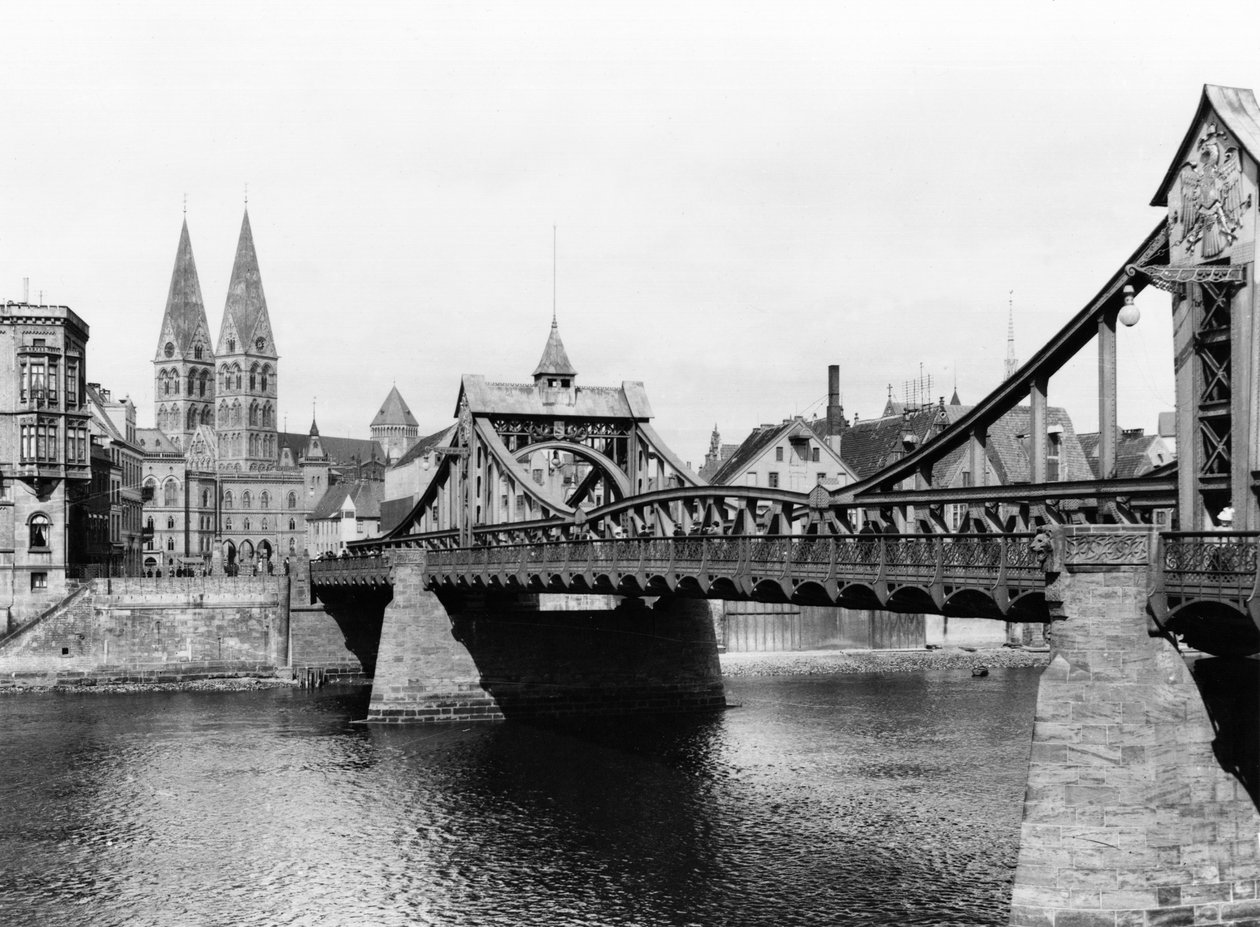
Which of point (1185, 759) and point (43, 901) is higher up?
point (1185, 759)

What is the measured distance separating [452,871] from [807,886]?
938 cm

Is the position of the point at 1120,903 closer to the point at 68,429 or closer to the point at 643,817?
the point at 643,817

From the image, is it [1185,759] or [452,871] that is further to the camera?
[452,871]

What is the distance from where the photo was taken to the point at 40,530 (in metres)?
83.3

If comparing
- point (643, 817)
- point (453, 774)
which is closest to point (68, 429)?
point (453, 774)

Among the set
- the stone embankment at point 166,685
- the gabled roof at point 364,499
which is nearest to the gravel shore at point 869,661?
the stone embankment at point 166,685

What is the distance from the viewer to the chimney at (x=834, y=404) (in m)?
99.4

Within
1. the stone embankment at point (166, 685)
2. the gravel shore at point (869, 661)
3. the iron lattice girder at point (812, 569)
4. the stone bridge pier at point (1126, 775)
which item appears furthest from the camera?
the gravel shore at point (869, 661)

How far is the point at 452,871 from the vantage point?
3884 cm

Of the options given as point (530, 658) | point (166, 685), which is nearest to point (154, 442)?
point (166, 685)

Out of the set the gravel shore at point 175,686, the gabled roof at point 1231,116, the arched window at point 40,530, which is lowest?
the gravel shore at point 175,686

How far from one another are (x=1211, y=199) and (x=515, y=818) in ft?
87.6

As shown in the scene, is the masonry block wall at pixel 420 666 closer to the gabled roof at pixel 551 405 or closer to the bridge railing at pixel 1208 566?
the gabled roof at pixel 551 405

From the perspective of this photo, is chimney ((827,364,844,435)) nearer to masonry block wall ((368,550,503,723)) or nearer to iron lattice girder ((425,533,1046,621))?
masonry block wall ((368,550,503,723))
